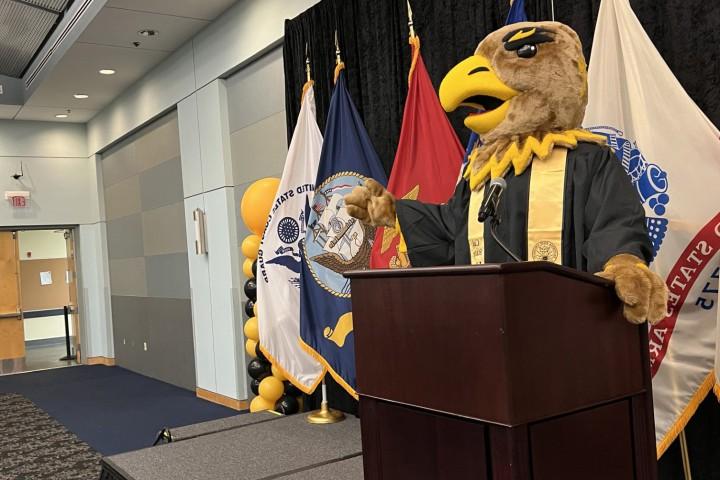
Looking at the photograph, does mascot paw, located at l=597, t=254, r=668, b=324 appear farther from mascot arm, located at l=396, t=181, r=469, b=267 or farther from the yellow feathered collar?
mascot arm, located at l=396, t=181, r=469, b=267

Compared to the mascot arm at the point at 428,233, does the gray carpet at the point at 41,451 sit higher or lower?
lower

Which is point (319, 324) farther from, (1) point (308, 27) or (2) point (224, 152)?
(2) point (224, 152)

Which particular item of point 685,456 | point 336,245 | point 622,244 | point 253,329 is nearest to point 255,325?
point 253,329

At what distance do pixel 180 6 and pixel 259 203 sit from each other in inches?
74.2

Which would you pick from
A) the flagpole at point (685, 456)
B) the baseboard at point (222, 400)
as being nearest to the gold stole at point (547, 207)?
the flagpole at point (685, 456)

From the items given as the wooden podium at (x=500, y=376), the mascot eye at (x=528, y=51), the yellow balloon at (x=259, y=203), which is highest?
the mascot eye at (x=528, y=51)

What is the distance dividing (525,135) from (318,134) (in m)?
2.12

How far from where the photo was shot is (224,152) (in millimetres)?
5449

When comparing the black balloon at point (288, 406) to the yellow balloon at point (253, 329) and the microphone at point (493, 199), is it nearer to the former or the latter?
the yellow balloon at point (253, 329)

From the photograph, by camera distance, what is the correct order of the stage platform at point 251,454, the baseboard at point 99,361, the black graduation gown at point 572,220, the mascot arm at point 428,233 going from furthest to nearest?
the baseboard at point 99,361 → the stage platform at point 251,454 → the mascot arm at point 428,233 → the black graduation gown at point 572,220

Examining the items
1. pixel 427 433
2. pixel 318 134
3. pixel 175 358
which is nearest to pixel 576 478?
pixel 427 433

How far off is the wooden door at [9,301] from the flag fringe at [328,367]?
7.72 m

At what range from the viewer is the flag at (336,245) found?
3.27 m

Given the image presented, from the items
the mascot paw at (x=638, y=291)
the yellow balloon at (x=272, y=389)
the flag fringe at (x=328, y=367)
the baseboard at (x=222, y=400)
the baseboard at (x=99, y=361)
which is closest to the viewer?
the mascot paw at (x=638, y=291)
